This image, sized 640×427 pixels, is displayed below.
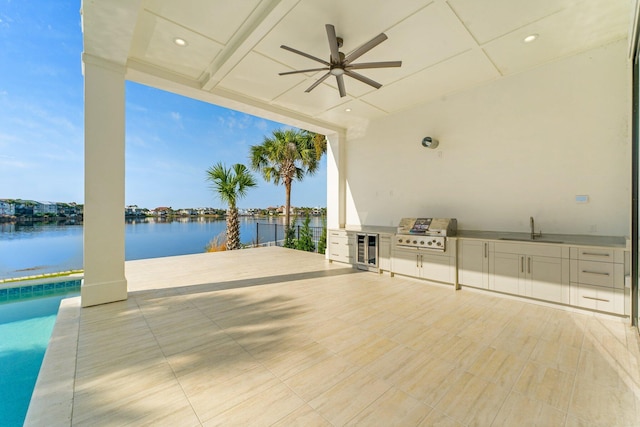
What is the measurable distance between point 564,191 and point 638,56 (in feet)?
5.36

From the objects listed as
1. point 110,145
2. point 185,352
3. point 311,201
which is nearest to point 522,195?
point 185,352

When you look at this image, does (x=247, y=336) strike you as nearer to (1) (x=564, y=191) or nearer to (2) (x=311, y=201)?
(1) (x=564, y=191)

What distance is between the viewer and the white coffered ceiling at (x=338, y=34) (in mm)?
2592

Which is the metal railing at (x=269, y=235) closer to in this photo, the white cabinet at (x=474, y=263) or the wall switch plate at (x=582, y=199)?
the white cabinet at (x=474, y=263)

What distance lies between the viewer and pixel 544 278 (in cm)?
322

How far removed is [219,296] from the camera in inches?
147

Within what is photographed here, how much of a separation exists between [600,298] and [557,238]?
2.92ft

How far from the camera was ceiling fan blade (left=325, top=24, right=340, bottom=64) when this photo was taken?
2510 millimetres

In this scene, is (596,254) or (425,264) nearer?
(596,254)

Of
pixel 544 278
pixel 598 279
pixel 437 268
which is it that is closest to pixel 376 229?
pixel 437 268

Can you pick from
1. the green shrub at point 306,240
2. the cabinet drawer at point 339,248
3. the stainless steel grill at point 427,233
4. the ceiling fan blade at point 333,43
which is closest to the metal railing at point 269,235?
the green shrub at point 306,240

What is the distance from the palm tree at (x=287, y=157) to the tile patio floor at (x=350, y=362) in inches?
257

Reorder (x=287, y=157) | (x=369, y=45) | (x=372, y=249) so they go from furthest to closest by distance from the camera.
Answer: (x=287, y=157)
(x=372, y=249)
(x=369, y=45)

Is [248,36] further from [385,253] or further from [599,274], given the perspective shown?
[599,274]
